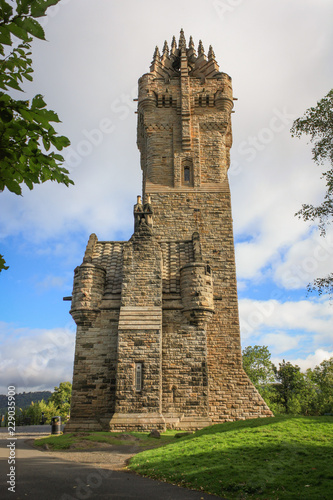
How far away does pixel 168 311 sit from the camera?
633 inches

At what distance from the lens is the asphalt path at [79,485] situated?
19.4ft

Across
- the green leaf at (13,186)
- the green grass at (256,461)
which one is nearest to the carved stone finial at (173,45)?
the green grass at (256,461)

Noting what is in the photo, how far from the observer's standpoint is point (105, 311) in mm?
16047

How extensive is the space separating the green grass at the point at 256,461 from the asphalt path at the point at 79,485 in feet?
1.43

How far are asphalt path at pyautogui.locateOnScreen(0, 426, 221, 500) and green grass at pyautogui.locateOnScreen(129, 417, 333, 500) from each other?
44 centimetres

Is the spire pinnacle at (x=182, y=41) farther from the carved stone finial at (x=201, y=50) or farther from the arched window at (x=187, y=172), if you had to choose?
the arched window at (x=187, y=172)

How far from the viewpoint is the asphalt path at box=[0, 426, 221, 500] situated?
5922mm

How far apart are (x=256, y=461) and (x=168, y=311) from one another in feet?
30.3

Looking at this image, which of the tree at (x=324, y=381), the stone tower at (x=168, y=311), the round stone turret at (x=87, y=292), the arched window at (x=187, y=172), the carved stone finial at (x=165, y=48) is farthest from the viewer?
the tree at (x=324, y=381)

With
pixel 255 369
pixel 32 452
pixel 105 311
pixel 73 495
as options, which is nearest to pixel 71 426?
pixel 32 452

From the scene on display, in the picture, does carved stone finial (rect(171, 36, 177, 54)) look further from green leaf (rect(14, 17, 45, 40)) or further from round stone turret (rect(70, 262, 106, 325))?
green leaf (rect(14, 17, 45, 40))

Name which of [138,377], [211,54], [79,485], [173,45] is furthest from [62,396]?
[79,485]

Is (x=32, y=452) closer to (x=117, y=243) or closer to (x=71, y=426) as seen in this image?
(x=71, y=426)

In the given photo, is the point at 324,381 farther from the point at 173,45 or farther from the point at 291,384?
the point at 173,45
